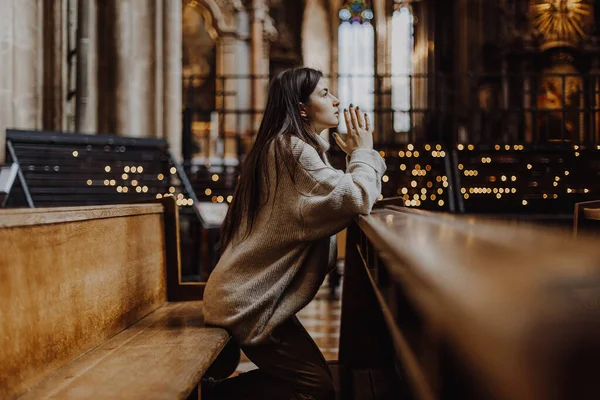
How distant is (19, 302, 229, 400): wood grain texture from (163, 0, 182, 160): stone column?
6767 mm

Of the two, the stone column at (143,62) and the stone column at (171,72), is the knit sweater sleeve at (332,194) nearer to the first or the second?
the stone column at (143,62)

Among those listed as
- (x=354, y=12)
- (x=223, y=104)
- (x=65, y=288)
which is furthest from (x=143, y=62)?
(x=354, y=12)

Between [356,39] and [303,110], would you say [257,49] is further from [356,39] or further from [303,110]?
[303,110]

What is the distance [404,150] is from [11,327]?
36.8 feet

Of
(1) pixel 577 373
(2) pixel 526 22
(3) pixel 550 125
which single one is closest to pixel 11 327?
(1) pixel 577 373

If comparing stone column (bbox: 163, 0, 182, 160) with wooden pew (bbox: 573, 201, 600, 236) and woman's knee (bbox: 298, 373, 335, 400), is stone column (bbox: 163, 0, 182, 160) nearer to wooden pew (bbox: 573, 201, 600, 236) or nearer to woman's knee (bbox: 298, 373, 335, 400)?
wooden pew (bbox: 573, 201, 600, 236)

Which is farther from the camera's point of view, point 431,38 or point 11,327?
point 431,38

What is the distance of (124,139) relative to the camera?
7.25 m

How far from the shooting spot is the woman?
93.7 inches

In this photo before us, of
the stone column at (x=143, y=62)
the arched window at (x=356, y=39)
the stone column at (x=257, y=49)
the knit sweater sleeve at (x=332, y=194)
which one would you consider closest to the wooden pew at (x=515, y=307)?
the knit sweater sleeve at (x=332, y=194)

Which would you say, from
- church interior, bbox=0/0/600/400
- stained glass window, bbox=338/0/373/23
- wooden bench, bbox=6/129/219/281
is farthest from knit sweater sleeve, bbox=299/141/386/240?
stained glass window, bbox=338/0/373/23

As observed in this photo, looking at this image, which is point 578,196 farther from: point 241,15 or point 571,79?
point 241,15

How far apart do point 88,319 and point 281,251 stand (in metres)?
0.67

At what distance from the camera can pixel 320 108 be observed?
2.69 meters
